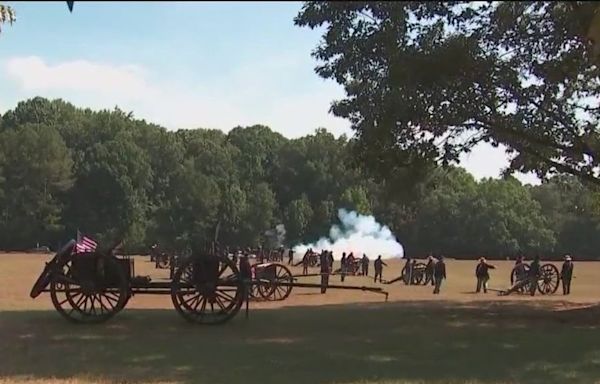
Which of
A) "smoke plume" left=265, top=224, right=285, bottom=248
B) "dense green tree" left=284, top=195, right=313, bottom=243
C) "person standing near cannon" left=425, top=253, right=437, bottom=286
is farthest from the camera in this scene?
"dense green tree" left=284, top=195, right=313, bottom=243

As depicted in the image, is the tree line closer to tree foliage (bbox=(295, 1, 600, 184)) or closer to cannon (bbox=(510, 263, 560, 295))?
cannon (bbox=(510, 263, 560, 295))

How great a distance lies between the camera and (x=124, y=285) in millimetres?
16547

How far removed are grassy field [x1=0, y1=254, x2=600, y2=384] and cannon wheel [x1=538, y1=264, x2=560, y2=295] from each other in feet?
28.9

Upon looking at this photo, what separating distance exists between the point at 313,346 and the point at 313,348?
23 centimetres

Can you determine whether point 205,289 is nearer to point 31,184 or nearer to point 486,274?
point 486,274

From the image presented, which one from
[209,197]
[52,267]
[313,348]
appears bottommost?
[313,348]

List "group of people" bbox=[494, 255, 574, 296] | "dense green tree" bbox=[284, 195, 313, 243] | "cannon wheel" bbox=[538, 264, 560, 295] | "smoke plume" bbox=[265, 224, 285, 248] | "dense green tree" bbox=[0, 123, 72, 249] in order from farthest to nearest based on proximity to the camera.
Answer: "dense green tree" bbox=[284, 195, 313, 243]
"smoke plume" bbox=[265, 224, 285, 248]
"dense green tree" bbox=[0, 123, 72, 249]
"cannon wheel" bbox=[538, 264, 560, 295]
"group of people" bbox=[494, 255, 574, 296]

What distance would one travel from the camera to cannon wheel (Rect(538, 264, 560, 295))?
96.5 ft

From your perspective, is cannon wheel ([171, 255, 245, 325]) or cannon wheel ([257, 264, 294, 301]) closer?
cannon wheel ([171, 255, 245, 325])

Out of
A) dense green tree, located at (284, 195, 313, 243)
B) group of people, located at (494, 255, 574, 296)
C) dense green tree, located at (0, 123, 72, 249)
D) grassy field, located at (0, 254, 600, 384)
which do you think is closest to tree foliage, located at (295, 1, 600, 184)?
grassy field, located at (0, 254, 600, 384)

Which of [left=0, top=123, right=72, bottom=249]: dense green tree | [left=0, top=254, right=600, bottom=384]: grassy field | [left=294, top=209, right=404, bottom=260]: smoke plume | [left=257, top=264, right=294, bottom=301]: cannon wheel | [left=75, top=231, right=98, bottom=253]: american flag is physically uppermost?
[left=0, top=123, right=72, bottom=249]: dense green tree

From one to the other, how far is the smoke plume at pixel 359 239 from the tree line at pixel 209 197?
1.72 m

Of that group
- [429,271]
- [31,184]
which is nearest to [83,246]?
[429,271]

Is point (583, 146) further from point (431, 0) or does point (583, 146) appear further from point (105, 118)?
point (105, 118)
